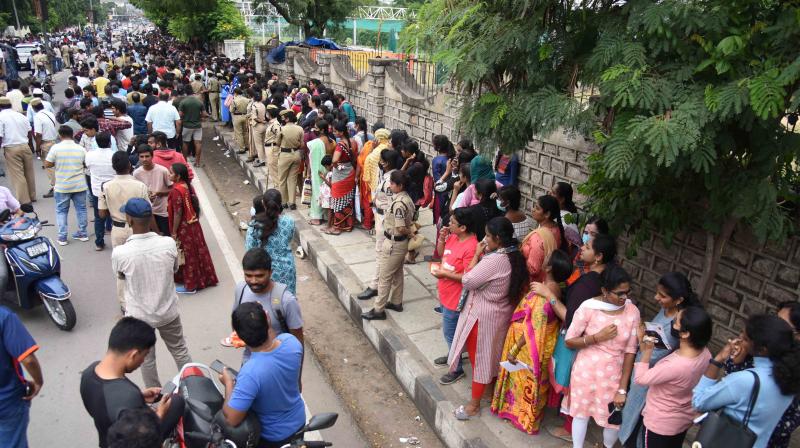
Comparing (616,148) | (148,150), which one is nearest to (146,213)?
(148,150)

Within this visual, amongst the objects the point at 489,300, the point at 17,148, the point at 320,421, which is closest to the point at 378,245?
the point at 489,300

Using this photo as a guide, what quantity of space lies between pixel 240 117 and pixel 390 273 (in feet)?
29.0

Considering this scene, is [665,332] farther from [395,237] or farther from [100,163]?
[100,163]

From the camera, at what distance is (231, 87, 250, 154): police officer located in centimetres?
1312

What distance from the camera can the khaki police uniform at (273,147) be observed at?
31.6 ft

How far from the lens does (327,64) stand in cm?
1573

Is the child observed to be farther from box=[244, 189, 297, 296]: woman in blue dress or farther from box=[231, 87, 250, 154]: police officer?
box=[231, 87, 250, 154]: police officer

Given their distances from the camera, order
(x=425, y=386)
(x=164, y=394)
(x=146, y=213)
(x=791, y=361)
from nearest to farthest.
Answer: (x=791, y=361)
(x=164, y=394)
(x=146, y=213)
(x=425, y=386)

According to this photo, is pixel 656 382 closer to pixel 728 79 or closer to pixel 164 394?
pixel 728 79

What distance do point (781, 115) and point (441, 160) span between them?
4.88 metres

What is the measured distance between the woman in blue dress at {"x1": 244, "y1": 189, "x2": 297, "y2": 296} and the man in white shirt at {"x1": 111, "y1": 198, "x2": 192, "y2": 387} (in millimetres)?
690

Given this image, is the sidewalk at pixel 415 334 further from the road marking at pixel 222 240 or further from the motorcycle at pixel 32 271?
the motorcycle at pixel 32 271

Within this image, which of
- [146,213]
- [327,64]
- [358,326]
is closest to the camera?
[146,213]

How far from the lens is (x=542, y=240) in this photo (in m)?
4.67
